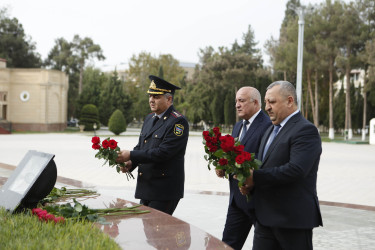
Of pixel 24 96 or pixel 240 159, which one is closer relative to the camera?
pixel 240 159

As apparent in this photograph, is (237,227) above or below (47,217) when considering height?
below

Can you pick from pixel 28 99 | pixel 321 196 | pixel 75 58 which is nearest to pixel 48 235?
pixel 321 196

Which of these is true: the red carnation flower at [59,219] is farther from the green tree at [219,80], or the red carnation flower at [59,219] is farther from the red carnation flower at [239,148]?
the green tree at [219,80]

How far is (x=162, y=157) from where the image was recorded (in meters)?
4.05

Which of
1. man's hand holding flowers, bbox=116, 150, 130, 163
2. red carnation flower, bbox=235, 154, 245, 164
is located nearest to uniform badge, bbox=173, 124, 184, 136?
man's hand holding flowers, bbox=116, 150, 130, 163

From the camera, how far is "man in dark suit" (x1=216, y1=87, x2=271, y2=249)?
12.6 ft

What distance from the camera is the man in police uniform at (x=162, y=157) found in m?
4.09

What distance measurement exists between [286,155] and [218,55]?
49.8 m

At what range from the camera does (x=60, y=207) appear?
3125mm

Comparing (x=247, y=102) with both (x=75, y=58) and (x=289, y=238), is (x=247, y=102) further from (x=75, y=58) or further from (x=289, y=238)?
(x=75, y=58)

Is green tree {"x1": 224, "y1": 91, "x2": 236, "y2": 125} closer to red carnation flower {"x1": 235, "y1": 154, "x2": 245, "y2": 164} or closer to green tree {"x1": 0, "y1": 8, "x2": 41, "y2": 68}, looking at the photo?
green tree {"x1": 0, "y1": 8, "x2": 41, "y2": 68}

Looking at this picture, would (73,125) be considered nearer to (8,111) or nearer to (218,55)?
(8,111)

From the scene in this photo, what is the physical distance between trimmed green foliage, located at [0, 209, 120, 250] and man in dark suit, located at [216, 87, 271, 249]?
4.62 ft

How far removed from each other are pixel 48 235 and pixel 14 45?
199 feet
